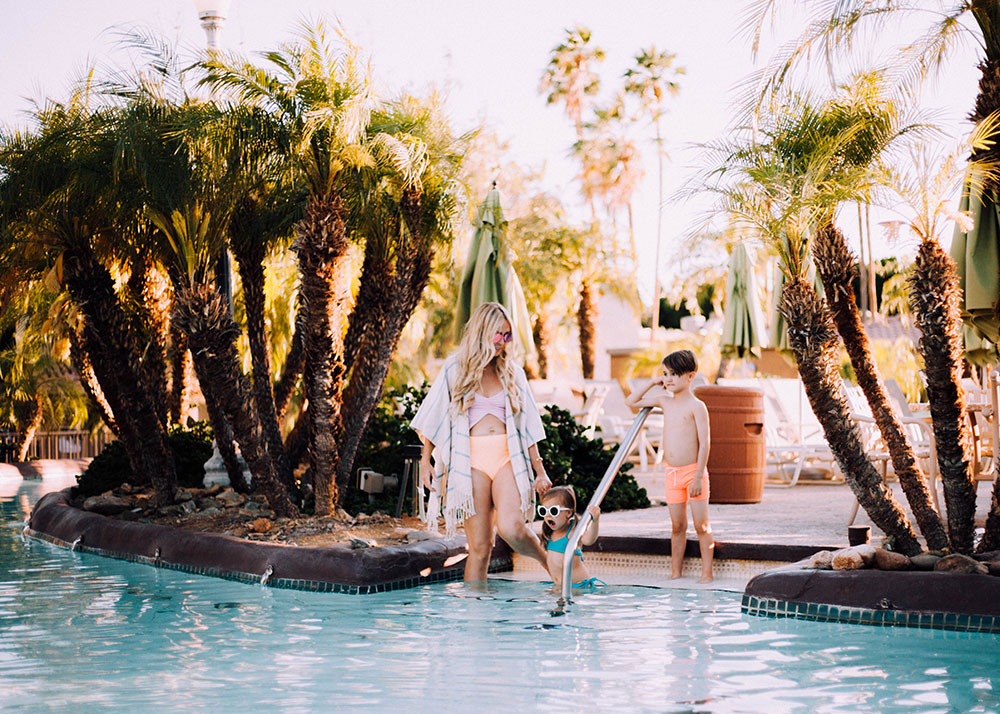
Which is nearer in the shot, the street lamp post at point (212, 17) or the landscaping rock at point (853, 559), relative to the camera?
the landscaping rock at point (853, 559)

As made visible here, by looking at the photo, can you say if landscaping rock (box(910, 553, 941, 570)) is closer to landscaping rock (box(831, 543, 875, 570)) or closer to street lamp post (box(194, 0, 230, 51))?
landscaping rock (box(831, 543, 875, 570))

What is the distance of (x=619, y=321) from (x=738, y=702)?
4020 centimetres

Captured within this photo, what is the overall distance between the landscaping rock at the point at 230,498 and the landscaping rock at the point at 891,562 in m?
7.11

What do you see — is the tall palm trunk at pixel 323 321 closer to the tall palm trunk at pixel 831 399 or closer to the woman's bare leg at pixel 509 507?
the woman's bare leg at pixel 509 507

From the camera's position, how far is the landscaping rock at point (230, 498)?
37.3ft

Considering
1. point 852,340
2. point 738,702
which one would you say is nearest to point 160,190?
point 852,340

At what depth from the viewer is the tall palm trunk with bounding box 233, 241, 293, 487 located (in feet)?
34.4

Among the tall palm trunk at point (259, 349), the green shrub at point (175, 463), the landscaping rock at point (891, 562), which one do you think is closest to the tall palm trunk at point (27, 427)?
the green shrub at point (175, 463)

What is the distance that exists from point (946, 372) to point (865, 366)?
69cm

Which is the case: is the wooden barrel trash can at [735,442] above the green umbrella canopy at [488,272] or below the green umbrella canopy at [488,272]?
below

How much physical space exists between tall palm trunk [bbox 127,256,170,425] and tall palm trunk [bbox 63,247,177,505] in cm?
87

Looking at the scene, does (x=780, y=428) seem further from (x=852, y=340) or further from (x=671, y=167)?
(x=671, y=167)

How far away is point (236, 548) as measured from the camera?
8320mm

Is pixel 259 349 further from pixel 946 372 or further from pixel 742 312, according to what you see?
pixel 742 312
